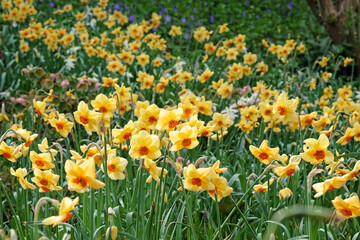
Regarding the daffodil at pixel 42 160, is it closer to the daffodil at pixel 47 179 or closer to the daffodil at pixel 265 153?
the daffodil at pixel 47 179

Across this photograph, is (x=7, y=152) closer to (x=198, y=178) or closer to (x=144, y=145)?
(x=144, y=145)

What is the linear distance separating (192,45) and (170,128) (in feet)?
18.0

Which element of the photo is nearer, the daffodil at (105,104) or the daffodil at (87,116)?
the daffodil at (87,116)

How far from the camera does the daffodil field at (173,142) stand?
152cm

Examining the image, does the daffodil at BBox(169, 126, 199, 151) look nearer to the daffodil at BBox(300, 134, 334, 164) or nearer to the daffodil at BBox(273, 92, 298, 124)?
the daffodil at BBox(300, 134, 334, 164)

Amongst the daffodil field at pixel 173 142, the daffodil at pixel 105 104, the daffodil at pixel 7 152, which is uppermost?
the daffodil at pixel 105 104

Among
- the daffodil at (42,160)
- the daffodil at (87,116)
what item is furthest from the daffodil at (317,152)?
the daffodil at (42,160)

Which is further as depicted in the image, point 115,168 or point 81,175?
point 115,168

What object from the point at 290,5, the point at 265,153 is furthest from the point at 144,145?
the point at 290,5

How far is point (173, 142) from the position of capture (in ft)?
5.00

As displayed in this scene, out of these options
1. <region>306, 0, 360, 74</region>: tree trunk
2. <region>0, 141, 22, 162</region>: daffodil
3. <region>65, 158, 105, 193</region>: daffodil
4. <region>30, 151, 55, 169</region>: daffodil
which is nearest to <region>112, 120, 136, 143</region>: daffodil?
<region>30, 151, 55, 169</region>: daffodil

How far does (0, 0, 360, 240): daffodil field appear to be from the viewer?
1.52 meters

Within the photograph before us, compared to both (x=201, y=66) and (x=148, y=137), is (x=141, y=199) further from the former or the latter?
(x=201, y=66)

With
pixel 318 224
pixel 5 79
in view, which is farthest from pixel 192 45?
pixel 318 224
